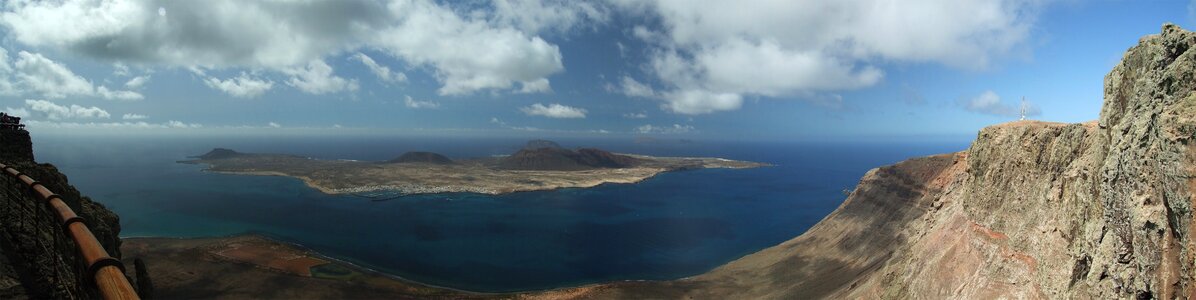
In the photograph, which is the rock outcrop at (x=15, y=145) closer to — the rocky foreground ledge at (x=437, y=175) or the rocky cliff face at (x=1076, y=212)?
the rocky cliff face at (x=1076, y=212)

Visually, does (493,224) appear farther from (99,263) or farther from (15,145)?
(99,263)

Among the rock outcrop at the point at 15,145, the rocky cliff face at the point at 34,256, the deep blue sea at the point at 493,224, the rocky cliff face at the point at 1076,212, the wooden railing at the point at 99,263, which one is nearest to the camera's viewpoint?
the wooden railing at the point at 99,263

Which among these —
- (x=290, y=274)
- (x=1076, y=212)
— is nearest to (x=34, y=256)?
(x=1076, y=212)

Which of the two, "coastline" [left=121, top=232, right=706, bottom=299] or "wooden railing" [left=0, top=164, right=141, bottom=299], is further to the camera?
"coastline" [left=121, top=232, right=706, bottom=299]

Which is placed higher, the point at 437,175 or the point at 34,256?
the point at 34,256

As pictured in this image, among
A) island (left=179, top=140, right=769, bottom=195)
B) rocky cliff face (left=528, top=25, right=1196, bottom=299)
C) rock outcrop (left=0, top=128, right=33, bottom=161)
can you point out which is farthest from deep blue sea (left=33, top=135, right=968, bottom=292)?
rock outcrop (left=0, top=128, right=33, bottom=161)

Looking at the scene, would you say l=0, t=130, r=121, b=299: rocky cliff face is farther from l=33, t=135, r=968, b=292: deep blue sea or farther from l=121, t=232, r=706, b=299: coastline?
l=33, t=135, r=968, b=292: deep blue sea

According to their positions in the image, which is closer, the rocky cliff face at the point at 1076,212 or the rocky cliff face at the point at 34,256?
the rocky cliff face at the point at 34,256

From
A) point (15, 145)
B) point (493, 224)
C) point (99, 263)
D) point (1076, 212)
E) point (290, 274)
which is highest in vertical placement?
point (15, 145)

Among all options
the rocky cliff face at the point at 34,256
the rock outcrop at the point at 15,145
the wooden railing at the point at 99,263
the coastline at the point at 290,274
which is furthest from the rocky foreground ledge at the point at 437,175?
the wooden railing at the point at 99,263
